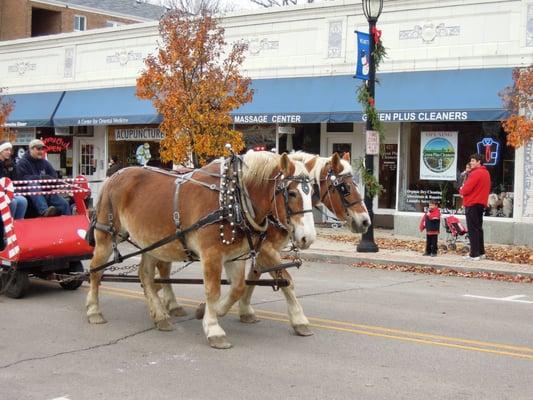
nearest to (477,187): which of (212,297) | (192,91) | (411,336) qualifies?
(411,336)

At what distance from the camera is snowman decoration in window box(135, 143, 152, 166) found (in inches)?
915

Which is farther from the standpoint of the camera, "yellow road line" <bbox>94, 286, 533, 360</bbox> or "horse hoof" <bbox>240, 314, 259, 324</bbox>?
"horse hoof" <bbox>240, 314, 259, 324</bbox>

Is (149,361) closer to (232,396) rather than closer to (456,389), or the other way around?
(232,396)

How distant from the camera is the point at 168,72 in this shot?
17734 millimetres

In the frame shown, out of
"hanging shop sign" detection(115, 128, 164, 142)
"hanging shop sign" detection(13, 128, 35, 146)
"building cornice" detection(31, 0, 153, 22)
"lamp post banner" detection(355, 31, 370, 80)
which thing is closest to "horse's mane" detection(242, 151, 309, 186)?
"lamp post banner" detection(355, 31, 370, 80)

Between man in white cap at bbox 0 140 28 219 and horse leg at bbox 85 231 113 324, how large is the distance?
1919 millimetres

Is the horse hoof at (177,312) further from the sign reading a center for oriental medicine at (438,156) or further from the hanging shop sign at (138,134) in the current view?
the hanging shop sign at (138,134)

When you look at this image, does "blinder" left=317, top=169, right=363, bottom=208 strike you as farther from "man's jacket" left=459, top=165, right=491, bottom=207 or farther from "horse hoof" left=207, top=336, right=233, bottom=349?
"man's jacket" left=459, top=165, right=491, bottom=207

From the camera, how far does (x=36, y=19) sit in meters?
45.7

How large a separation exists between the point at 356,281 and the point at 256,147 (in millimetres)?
8936

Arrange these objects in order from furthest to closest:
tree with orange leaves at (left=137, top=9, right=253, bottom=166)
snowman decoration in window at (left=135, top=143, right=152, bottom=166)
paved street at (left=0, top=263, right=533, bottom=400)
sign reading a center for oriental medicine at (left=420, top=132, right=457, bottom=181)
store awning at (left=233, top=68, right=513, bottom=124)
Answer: snowman decoration in window at (left=135, top=143, right=152, bottom=166)
tree with orange leaves at (left=137, top=9, right=253, bottom=166)
sign reading a center for oriental medicine at (left=420, top=132, right=457, bottom=181)
store awning at (left=233, top=68, right=513, bottom=124)
paved street at (left=0, top=263, right=533, bottom=400)

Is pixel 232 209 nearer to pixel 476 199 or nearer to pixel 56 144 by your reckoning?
pixel 476 199

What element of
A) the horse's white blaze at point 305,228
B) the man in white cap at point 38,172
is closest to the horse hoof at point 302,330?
the horse's white blaze at point 305,228

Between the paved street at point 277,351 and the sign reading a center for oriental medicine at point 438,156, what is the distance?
7.56 meters
